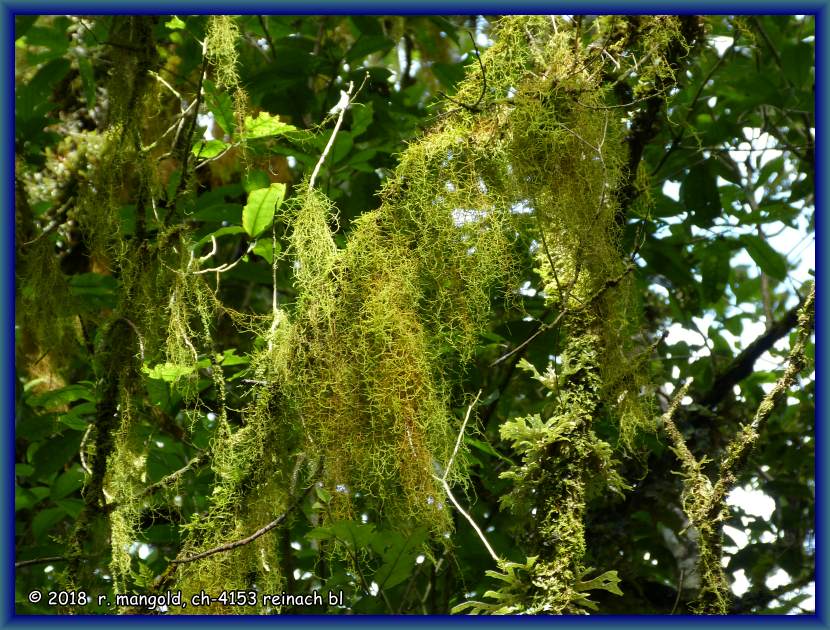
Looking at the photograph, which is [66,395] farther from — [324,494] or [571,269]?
[571,269]

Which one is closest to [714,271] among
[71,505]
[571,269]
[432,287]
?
[571,269]

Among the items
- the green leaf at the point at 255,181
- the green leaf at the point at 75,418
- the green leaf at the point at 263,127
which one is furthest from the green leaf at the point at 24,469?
the green leaf at the point at 263,127

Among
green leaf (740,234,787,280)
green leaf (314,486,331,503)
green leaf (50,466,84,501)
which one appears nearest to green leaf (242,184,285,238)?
green leaf (314,486,331,503)

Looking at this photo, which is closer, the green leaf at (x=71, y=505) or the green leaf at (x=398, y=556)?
the green leaf at (x=398, y=556)

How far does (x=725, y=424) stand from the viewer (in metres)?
2.58

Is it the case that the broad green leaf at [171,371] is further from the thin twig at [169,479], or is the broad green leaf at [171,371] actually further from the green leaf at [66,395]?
the green leaf at [66,395]

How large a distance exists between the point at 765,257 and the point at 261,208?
1504 millimetres

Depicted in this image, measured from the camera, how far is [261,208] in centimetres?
183

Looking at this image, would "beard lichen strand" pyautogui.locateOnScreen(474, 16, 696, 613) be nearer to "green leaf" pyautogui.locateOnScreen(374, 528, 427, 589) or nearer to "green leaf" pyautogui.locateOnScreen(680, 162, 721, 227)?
"green leaf" pyautogui.locateOnScreen(374, 528, 427, 589)

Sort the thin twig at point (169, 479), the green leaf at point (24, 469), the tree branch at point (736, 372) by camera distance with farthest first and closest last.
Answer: the tree branch at point (736, 372), the green leaf at point (24, 469), the thin twig at point (169, 479)

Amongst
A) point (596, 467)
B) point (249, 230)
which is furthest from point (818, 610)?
point (249, 230)

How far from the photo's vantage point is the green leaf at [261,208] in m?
1.81

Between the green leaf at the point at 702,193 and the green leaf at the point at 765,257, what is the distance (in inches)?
4.6

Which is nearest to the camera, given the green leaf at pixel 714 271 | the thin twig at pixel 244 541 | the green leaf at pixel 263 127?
the thin twig at pixel 244 541
